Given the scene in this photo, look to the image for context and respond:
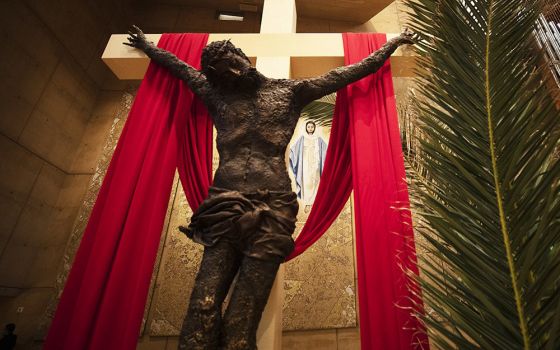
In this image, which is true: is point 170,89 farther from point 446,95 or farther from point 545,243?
point 545,243

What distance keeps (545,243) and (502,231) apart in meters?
0.09

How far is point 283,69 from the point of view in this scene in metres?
2.66

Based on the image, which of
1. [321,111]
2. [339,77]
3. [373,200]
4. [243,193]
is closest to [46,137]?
[321,111]

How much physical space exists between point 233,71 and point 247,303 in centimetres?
140

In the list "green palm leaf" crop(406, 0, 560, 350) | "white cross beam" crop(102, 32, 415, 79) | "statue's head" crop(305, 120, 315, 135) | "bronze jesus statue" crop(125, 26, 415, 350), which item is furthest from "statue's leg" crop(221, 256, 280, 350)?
"statue's head" crop(305, 120, 315, 135)

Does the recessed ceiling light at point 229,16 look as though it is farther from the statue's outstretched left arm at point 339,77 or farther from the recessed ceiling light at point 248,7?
the statue's outstretched left arm at point 339,77

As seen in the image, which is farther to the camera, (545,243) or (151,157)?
(151,157)

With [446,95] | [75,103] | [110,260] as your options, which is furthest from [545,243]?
[75,103]

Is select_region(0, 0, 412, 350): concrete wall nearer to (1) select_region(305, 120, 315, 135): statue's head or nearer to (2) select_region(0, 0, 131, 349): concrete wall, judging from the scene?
(2) select_region(0, 0, 131, 349): concrete wall

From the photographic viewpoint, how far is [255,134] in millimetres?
2082

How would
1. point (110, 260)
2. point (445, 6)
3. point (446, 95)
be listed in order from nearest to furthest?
point (446, 95) → point (445, 6) → point (110, 260)

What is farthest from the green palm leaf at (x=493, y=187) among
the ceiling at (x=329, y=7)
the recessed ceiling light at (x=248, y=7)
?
the recessed ceiling light at (x=248, y=7)

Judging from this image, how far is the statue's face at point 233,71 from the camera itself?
2102 mm

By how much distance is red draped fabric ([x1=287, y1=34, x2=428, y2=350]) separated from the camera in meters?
1.67
